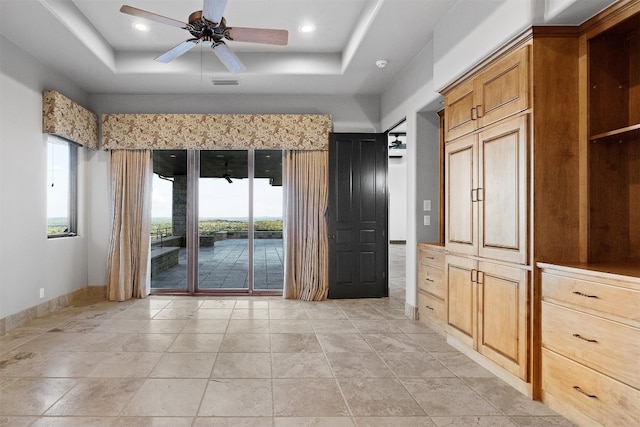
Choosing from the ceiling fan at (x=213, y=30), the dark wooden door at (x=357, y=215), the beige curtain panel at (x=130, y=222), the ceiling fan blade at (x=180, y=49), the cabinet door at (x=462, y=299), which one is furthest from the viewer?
the dark wooden door at (x=357, y=215)

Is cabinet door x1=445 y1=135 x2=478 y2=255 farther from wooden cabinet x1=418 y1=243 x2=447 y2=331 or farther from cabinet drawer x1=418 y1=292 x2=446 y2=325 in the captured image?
cabinet drawer x1=418 y1=292 x2=446 y2=325

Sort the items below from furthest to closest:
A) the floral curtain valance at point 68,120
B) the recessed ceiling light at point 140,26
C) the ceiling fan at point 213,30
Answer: the floral curtain valance at point 68,120 → the recessed ceiling light at point 140,26 → the ceiling fan at point 213,30

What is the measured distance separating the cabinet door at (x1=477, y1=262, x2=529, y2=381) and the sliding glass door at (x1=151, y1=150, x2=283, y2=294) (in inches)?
136

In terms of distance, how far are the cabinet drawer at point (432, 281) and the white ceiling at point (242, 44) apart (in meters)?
2.41

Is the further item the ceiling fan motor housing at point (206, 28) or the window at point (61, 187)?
the window at point (61, 187)

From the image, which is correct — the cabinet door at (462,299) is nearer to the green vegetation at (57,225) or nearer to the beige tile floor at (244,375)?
the beige tile floor at (244,375)

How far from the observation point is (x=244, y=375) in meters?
2.86

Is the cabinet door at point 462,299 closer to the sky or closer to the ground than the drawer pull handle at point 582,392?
closer to the sky

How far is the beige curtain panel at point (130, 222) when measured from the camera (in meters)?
5.49

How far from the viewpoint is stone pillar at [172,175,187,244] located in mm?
5840

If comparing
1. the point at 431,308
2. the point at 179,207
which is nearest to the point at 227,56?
the point at 179,207

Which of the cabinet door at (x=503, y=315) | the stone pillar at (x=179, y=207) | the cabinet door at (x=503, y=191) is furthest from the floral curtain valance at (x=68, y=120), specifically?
the cabinet door at (x=503, y=315)

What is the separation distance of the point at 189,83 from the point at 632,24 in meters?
4.69

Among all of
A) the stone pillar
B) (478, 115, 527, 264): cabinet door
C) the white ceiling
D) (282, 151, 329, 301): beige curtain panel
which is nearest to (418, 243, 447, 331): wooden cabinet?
(478, 115, 527, 264): cabinet door
